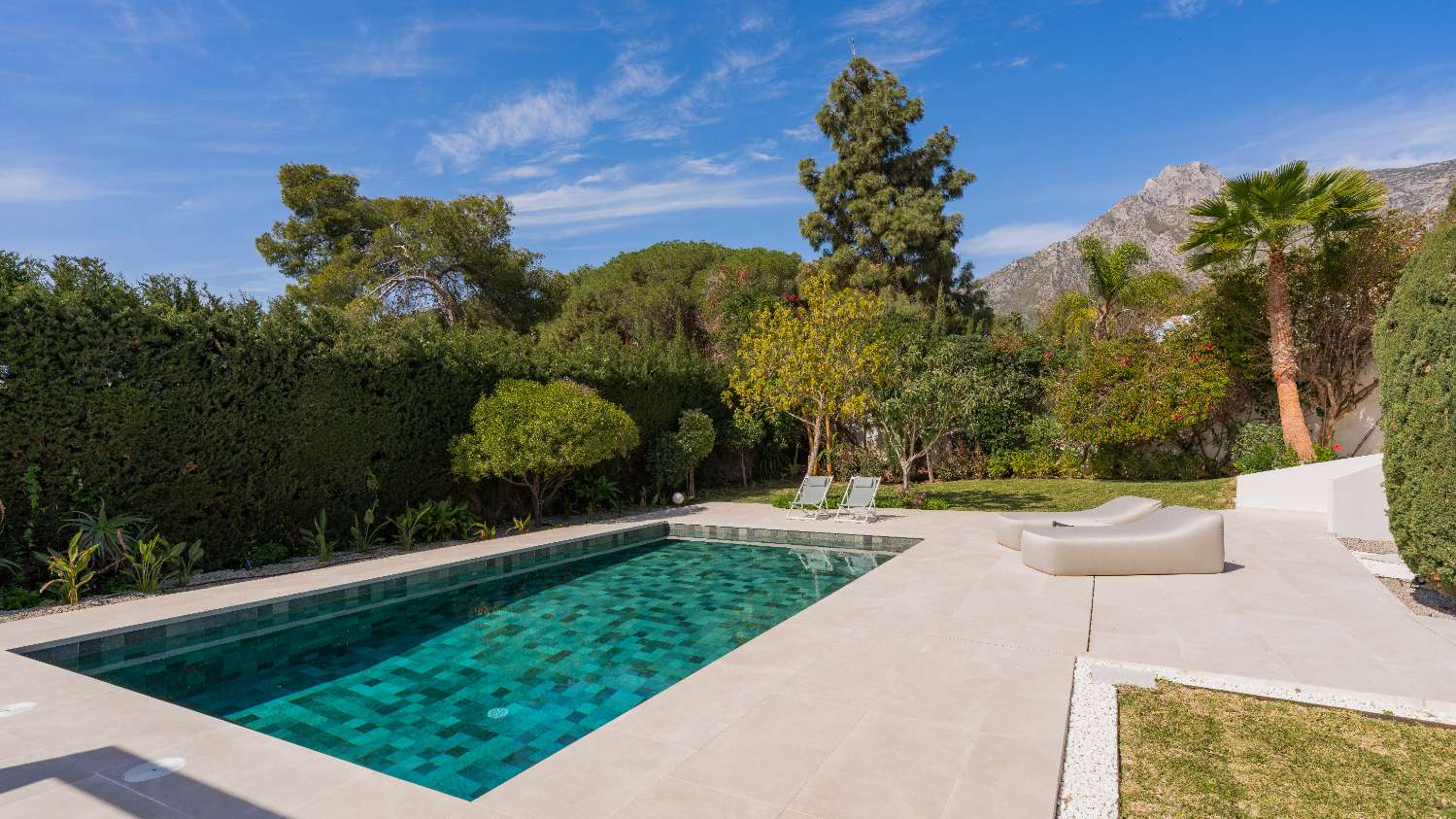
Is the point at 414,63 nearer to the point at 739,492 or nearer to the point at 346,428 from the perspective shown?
the point at 346,428

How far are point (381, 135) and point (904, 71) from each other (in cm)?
1938

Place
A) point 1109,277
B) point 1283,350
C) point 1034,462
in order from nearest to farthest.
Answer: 1. point 1283,350
2. point 1034,462
3. point 1109,277

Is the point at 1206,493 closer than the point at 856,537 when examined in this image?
No

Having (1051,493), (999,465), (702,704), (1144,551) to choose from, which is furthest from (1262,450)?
(702,704)

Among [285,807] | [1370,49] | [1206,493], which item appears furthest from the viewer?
[1370,49]

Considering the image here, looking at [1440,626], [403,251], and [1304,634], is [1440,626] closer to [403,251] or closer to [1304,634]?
[1304,634]

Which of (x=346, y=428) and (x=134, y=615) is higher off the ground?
(x=346, y=428)

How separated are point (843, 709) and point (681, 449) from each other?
34.6 feet

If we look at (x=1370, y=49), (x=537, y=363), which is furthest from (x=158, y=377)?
(x=1370, y=49)

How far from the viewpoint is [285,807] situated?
2.89 m

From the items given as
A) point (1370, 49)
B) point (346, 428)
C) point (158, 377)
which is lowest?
point (346, 428)

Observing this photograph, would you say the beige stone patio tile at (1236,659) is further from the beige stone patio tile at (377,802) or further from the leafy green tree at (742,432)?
the leafy green tree at (742,432)

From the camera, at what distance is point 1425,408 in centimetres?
490

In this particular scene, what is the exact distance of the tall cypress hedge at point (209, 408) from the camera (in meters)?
6.75
